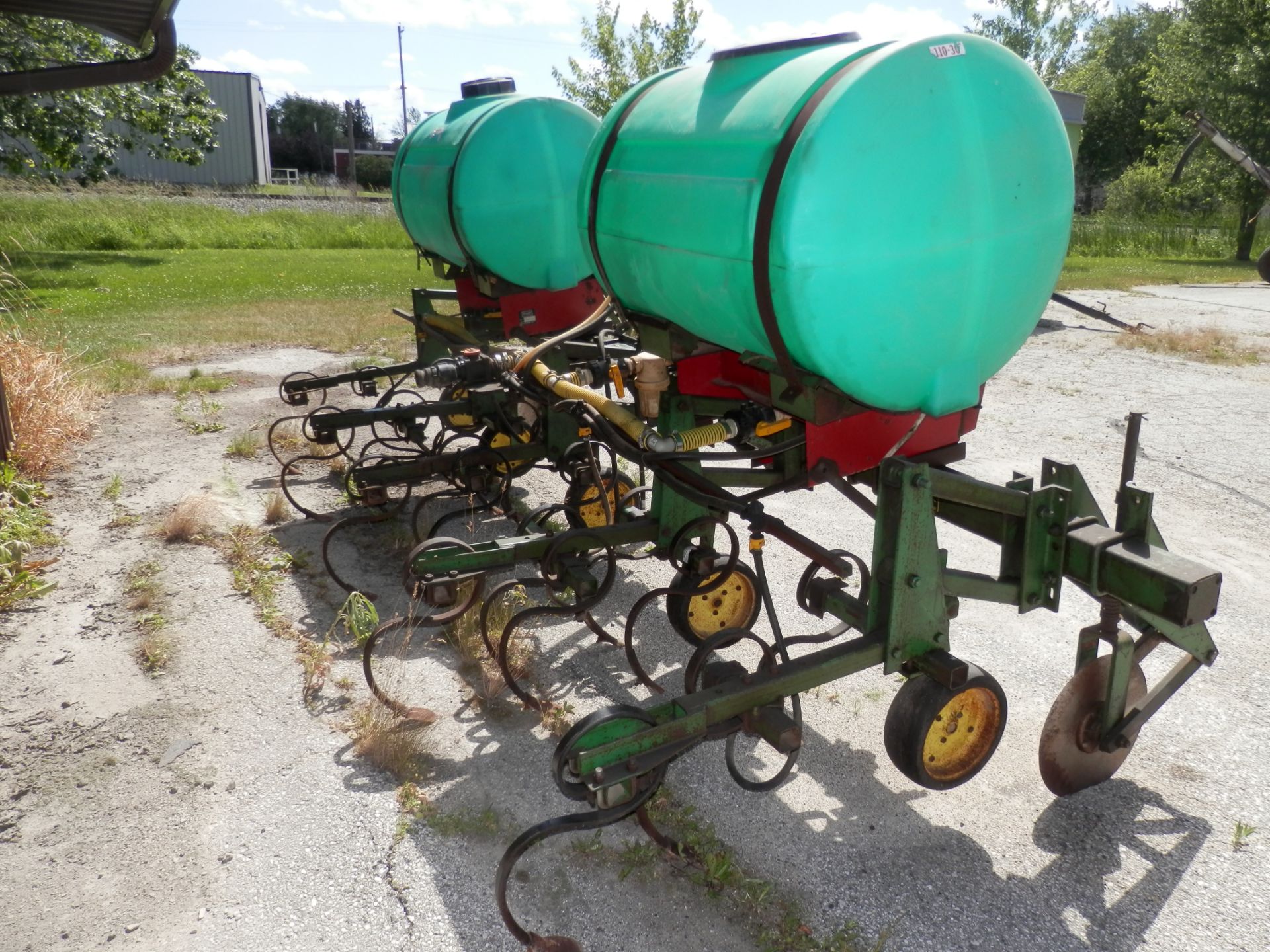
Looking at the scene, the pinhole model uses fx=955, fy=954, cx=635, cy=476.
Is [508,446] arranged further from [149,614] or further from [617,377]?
[149,614]

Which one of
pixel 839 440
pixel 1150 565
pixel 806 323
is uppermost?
pixel 806 323

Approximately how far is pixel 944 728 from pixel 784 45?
2.22 m

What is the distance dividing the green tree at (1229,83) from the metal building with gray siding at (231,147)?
36354mm

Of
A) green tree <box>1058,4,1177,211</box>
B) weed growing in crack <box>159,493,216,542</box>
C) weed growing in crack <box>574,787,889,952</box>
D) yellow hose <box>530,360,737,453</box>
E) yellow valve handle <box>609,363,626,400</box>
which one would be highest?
green tree <box>1058,4,1177,211</box>

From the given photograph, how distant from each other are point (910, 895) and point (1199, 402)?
7096 millimetres

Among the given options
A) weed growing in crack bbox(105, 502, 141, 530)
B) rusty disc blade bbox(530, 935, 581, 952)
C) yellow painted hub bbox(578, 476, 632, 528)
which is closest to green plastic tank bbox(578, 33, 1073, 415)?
rusty disc blade bbox(530, 935, 581, 952)

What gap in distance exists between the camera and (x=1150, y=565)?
9.28 ft

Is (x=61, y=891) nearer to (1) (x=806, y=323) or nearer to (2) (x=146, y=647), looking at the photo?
(2) (x=146, y=647)

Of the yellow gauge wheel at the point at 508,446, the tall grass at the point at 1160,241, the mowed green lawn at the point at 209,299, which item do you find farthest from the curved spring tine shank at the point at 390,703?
the tall grass at the point at 1160,241

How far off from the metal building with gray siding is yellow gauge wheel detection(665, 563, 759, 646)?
44050mm

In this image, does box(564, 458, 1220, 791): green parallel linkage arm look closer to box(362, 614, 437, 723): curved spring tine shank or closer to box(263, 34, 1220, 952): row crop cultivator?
box(263, 34, 1220, 952): row crop cultivator

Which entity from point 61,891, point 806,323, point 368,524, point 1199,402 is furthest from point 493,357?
point 1199,402

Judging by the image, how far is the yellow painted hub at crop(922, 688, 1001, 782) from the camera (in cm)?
311

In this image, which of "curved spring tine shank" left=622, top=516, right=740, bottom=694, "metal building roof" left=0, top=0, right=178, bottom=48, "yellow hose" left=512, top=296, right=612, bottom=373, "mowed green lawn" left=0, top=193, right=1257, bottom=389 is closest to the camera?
"curved spring tine shank" left=622, top=516, right=740, bottom=694
